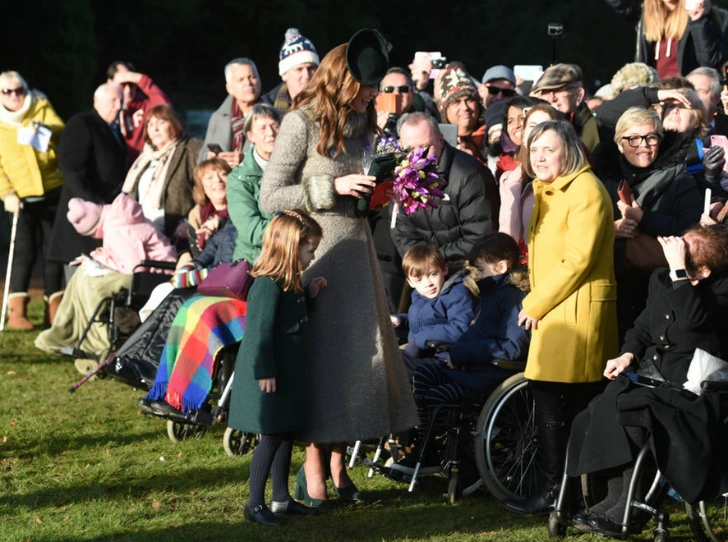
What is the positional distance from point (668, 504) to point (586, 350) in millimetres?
1065

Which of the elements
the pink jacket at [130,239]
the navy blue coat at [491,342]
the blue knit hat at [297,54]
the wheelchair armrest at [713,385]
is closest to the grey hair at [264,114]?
the blue knit hat at [297,54]

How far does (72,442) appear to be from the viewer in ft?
26.4

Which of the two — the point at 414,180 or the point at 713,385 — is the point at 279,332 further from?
the point at 713,385

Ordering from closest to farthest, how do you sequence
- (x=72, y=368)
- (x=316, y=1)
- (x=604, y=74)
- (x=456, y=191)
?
(x=456, y=191) → (x=72, y=368) → (x=604, y=74) → (x=316, y=1)

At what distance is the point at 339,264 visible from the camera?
19.8 ft

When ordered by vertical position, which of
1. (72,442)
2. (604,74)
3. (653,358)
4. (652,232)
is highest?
(604,74)

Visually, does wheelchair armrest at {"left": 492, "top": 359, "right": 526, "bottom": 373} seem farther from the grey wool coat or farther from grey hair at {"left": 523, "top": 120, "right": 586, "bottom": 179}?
grey hair at {"left": 523, "top": 120, "right": 586, "bottom": 179}

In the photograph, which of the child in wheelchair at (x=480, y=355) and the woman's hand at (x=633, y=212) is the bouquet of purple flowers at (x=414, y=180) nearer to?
the child in wheelchair at (x=480, y=355)

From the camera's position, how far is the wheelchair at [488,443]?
6430 millimetres

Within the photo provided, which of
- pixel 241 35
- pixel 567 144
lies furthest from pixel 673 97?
pixel 241 35

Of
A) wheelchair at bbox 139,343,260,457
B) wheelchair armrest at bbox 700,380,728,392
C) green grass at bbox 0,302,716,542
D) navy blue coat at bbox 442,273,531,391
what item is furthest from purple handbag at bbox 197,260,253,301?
wheelchair armrest at bbox 700,380,728,392

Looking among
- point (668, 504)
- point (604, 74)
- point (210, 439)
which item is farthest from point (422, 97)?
point (604, 74)

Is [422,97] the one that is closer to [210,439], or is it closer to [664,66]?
[664,66]

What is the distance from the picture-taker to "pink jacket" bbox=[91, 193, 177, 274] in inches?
387
